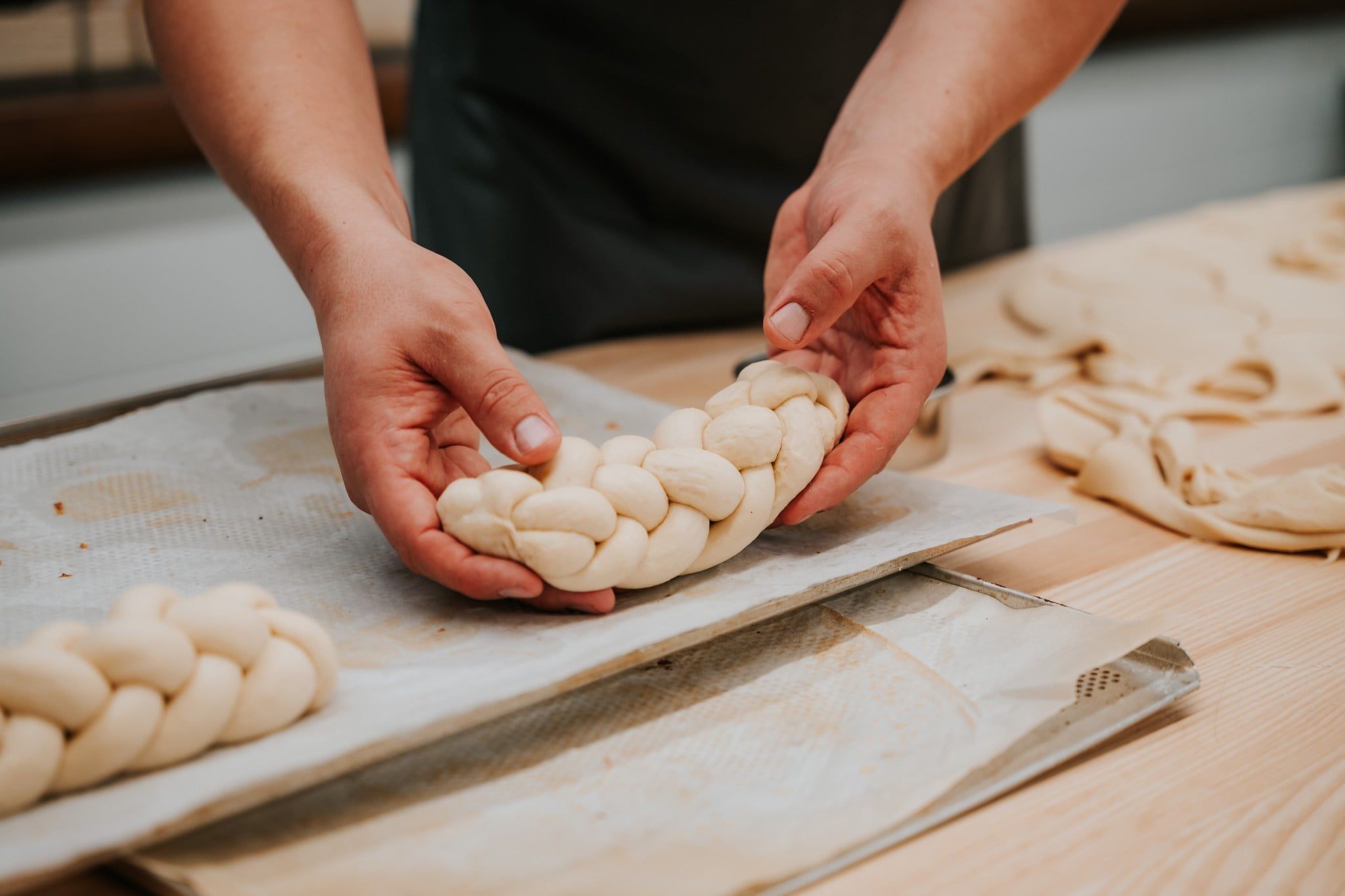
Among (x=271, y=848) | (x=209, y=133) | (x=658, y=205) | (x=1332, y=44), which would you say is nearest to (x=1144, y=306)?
(x=658, y=205)

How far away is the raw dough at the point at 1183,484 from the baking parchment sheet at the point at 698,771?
1.19ft

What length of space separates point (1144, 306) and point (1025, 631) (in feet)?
4.04

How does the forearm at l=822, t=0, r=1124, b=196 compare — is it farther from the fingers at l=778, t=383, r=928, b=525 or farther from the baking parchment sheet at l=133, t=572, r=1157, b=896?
the baking parchment sheet at l=133, t=572, r=1157, b=896

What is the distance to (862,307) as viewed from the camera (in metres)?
1.27

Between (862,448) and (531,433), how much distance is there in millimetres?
372

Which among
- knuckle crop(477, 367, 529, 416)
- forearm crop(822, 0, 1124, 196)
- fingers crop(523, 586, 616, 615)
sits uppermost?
forearm crop(822, 0, 1124, 196)

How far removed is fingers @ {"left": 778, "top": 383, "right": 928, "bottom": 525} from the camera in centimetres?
112

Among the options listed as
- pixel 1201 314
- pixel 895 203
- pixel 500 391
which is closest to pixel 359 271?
pixel 500 391

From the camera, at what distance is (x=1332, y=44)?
18.3 ft

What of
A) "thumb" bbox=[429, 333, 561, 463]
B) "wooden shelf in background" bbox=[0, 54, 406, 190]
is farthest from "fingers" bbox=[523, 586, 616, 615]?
"wooden shelf in background" bbox=[0, 54, 406, 190]

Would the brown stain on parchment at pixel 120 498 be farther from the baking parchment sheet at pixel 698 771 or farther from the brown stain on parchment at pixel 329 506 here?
the baking parchment sheet at pixel 698 771

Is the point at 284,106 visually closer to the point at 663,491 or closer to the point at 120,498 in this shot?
the point at 120,498

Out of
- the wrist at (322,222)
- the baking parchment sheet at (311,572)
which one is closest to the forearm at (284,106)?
the wrist at (322,222)

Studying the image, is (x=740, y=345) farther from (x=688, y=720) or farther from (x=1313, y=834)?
(x=1313, y=834)
